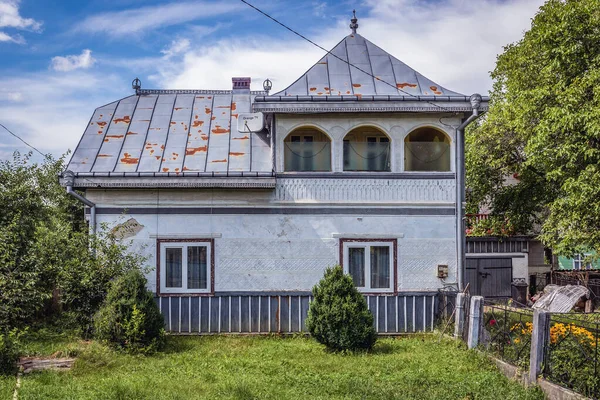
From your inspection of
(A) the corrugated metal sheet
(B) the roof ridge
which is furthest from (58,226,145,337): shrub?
(B) the roof ridge

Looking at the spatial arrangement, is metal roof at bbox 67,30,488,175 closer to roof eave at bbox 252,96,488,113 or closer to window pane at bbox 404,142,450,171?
roof eave at bbox 252,96,488,113

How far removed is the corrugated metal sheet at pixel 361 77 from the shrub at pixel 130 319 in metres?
5.14

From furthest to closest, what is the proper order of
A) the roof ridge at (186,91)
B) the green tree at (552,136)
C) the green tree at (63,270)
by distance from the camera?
the roof ridge at (186,91), the green tree at (552,136), the green tree at (63,270)

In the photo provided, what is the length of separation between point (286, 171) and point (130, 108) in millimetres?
4823

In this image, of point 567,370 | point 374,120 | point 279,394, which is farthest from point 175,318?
point 567,370

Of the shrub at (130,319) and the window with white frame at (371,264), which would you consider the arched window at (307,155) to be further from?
the shrub at (130,319)

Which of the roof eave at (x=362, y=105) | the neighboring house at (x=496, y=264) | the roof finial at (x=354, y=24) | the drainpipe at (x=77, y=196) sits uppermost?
the roof finial at (x=354, y=24)

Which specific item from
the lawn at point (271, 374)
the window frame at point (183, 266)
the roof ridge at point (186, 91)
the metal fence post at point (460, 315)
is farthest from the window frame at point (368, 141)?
the lawn at point (271, 374)

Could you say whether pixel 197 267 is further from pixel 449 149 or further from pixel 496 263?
pixel 496 263

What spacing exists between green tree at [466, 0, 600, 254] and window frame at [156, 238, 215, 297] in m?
8.68

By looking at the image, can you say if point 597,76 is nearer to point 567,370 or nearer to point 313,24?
point 313,24

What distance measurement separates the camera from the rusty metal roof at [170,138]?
12.8 metres

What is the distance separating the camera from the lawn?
810 cm

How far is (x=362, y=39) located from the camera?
14.4m
